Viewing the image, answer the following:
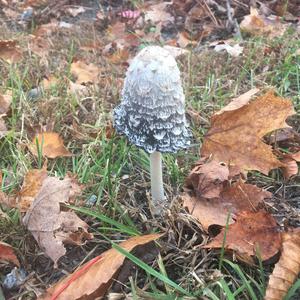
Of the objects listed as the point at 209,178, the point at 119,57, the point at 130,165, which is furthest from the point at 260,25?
the point at 209,178

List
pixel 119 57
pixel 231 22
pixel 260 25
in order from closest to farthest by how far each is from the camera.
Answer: pixel 119 57
pixel 260 25
pixel 231 22

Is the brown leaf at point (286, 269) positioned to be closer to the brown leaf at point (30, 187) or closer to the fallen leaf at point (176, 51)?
the brown leaf at point (30, 187)

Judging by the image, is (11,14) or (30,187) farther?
(11,14)

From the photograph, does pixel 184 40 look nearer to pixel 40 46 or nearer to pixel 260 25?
pixel 260 25

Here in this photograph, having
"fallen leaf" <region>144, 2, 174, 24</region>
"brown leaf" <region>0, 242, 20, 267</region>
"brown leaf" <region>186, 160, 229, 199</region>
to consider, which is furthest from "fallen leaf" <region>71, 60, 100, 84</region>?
"brown leaf" <region>0, 242, 20, 267</region>

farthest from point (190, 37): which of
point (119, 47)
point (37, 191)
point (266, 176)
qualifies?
point (37, 191)

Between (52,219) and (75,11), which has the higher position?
(52,219)

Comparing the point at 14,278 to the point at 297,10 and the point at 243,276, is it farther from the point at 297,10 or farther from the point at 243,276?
the point at 297,10
